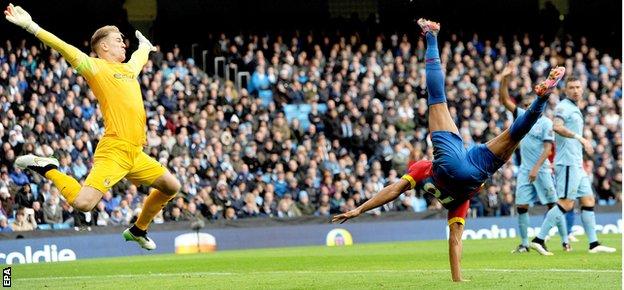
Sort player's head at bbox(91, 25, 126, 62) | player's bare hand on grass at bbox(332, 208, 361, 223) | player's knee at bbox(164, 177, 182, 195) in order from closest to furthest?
player's bare hand on grass at bbox(332, 208, 361, 223) → player's head at bbox(91, 25, 126, 62) → player's knee at bbox(164, 177, 182, 195)

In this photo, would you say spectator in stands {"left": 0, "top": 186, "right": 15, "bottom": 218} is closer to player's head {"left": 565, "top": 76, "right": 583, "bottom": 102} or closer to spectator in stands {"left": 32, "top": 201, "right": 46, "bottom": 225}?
spectator in stands {"left": 32, "top": 201, "right": 46, "bottom": 225}

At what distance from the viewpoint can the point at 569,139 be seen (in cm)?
2017

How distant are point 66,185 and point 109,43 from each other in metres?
1.81

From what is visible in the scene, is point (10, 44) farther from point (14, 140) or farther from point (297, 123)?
point (297, 123)

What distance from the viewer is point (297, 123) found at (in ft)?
108

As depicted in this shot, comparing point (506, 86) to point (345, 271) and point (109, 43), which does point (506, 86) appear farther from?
point (109, 43)

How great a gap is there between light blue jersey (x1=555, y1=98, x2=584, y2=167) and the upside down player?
5897 millimetres

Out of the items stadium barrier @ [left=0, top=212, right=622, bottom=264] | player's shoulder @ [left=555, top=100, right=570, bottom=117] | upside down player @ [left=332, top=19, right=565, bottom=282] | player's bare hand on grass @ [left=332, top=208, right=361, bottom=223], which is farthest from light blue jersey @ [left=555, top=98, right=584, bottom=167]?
stadium barrier @ [left=0, top=212, right=622, bottom=264]

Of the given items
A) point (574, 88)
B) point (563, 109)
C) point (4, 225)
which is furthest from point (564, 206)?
point (4, 225)

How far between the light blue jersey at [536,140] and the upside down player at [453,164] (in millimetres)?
6332

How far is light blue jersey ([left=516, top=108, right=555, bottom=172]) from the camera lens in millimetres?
20156

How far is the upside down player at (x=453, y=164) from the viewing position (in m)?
13.6

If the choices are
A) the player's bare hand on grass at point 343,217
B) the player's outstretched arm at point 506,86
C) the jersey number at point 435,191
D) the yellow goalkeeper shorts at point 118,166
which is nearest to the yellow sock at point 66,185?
the yellow goalkeeper shorts at point 118,166

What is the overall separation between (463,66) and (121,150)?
24.1 meters
